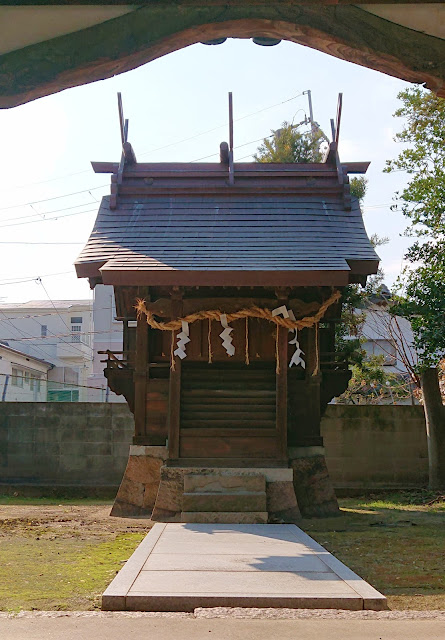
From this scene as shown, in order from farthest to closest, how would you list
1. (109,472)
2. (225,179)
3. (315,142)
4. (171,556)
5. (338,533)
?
(315,142) < (109,472) < (225,179) < (338,533) < (171,556)

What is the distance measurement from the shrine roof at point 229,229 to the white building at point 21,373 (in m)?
14.3

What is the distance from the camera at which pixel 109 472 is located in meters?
16.6

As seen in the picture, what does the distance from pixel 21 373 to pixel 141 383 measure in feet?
66.3

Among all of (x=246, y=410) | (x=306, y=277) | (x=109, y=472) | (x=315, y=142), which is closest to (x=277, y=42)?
(x=306, y=277)

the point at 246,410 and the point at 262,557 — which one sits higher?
the point at 246,410

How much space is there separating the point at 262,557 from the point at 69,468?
9920mm

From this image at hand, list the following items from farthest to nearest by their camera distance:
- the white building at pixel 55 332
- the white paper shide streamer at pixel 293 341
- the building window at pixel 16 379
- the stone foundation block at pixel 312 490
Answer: the white building at pixel 55 332
the building window at pixel 16 379
the stone foundation block at pixel 312 490
the white paper shide streamer at pixel 293 341

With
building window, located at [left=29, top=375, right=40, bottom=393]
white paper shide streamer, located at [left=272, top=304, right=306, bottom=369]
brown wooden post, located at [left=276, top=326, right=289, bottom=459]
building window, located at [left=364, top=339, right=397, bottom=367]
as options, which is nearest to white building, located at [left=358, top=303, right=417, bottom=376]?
building window, located at [left=364, top=339, right=397, bottom=367]

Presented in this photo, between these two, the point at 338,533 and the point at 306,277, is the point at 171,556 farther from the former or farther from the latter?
the point at 306,277

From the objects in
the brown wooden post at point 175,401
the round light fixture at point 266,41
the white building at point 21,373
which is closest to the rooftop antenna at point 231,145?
the brown wooden post at point 175,401

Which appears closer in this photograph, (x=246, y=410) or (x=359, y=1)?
(x=359, y=1)

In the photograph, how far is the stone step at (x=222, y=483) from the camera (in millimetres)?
11117

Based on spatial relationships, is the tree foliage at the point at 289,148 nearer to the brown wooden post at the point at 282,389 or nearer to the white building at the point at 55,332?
the brown wooden post at the point at 282,389

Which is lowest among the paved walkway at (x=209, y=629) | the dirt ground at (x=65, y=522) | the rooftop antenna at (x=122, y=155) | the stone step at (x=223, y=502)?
the paved walkway at (x=209, y=629)
